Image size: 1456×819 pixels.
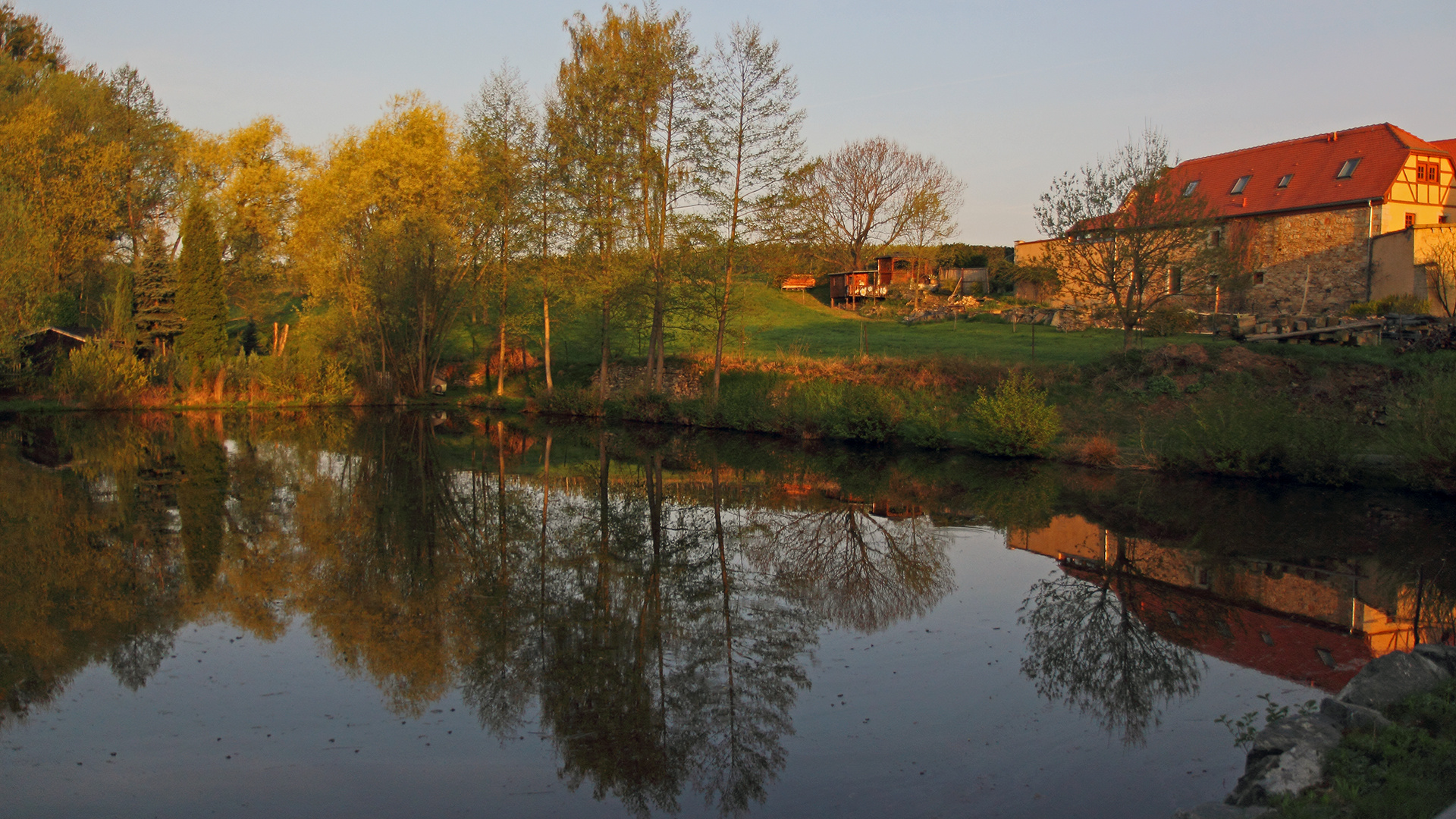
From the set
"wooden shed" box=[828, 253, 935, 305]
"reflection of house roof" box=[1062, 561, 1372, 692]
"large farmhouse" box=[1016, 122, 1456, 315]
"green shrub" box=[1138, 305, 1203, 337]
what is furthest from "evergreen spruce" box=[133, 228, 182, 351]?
"large farmhouse" box=[1016, 122, 1456, 315]

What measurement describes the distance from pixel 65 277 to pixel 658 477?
1285 inches

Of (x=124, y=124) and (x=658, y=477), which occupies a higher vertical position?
(x=124, y=124)

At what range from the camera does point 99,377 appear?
30.2 metres

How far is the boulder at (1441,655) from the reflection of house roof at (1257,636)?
0.64 metres

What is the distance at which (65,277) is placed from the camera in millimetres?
37031

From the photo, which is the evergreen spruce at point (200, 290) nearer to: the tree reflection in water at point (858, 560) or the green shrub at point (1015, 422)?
the green shrub at point (1015, 422)

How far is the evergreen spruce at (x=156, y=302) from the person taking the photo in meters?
35.3

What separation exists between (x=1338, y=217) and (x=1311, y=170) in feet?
12.5

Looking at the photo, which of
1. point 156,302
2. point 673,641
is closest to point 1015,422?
point 673,641

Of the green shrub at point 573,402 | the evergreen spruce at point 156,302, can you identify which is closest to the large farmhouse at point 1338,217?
the green shrub at point 573,402

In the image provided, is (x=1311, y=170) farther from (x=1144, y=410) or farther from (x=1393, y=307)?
(x=1144, y=410)

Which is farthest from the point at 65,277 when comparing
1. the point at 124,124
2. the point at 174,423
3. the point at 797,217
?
the point at 797,217

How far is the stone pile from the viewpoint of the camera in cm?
478

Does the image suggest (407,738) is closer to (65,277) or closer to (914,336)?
(914,336)
